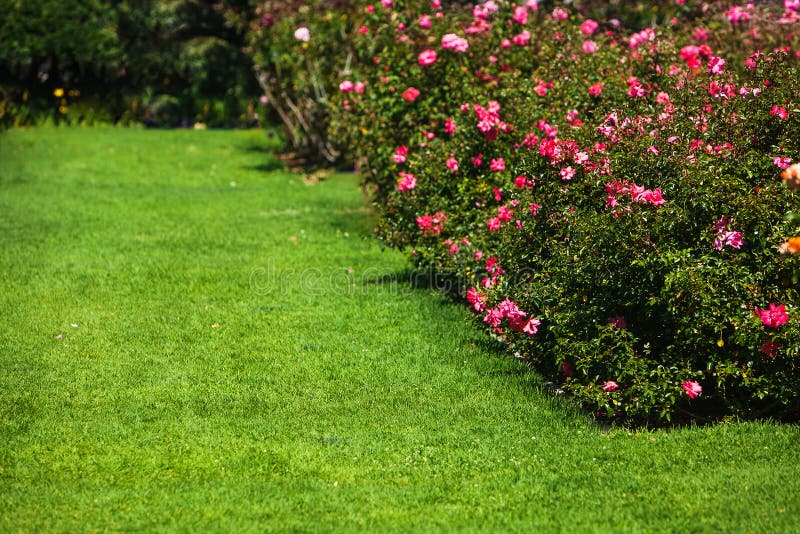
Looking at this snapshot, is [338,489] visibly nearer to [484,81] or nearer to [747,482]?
[747,482]

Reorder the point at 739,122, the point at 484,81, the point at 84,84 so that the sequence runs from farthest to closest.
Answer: the point at 84,84 < the point at 484,81 < the point at 739,122

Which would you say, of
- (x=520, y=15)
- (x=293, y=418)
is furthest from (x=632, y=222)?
(x=520, y=15)

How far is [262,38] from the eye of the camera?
1458cm

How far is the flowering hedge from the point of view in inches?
210

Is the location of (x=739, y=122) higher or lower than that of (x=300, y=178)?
higher

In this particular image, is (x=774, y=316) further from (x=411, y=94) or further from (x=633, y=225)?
(x=411, y=94)

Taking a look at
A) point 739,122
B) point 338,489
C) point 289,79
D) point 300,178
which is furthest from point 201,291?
point 289,79

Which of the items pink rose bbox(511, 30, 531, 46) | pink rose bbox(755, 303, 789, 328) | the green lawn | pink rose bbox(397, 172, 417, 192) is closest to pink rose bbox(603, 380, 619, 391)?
the green lawn

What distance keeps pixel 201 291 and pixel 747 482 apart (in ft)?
15.9

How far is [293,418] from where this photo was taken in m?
5.68

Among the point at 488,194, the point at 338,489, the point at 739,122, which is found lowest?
the point at 338,489

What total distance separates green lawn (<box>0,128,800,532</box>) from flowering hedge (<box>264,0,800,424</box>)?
355mm

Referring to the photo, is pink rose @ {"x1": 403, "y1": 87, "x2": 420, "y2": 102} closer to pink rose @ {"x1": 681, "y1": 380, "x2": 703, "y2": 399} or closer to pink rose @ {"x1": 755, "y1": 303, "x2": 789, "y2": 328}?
pink rose @ {"x1": 681, "y1": 380, "x2": 703, "y2": 399}

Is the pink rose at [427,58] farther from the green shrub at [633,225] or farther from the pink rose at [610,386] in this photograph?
the pink rose at [610,386]
